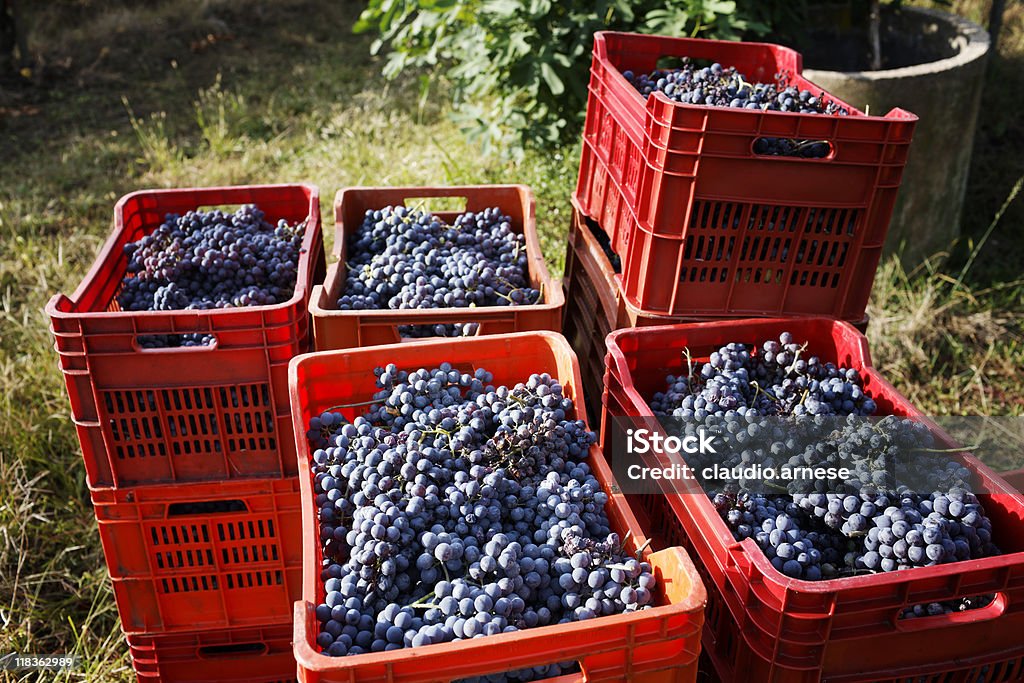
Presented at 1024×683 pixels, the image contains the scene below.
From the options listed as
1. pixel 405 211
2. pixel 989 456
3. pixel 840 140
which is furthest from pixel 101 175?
pixel 989 456

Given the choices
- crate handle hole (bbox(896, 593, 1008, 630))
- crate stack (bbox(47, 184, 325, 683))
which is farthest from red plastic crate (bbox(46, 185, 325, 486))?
crate handle hole (bbox(896, 593, 1008, 630))

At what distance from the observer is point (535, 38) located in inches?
160

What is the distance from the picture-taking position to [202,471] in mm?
2012

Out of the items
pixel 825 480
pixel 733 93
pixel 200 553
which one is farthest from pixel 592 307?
pixel 200 553

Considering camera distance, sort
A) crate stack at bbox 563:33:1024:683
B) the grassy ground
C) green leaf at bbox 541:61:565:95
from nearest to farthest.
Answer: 1. crate stack at bbox 563:33:1024:683
2. the grassy ground
3. green leaf at bbox 541:61:565:95

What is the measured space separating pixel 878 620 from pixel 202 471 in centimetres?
152

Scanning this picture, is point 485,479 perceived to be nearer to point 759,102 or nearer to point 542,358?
point 542,358

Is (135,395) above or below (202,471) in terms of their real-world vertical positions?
above

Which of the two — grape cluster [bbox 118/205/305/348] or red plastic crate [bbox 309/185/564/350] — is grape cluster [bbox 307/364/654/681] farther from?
grape cluster [bbox 118/205/305/348]

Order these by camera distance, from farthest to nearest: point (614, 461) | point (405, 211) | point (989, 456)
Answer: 1. point (989, 456)
2. point (405, 211)
3. point (614, 461)

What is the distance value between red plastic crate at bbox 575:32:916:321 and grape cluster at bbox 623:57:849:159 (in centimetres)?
13

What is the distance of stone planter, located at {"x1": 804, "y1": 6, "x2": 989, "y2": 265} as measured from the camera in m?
3.84

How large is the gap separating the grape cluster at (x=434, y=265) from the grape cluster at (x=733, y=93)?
651 mm

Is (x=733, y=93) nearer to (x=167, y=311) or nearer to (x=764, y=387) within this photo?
(x=764, y=387)
